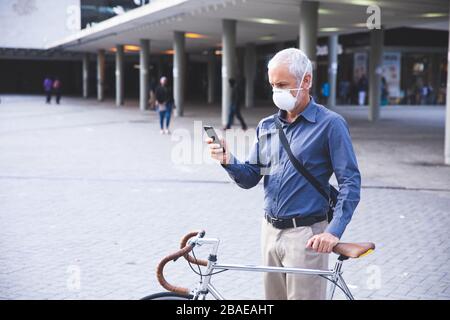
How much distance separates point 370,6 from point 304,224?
1999 centimetres

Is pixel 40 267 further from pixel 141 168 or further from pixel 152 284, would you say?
pixel 141 168

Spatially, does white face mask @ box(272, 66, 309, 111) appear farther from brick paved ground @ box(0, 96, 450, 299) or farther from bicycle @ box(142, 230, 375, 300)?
brick paved ground @ box(0, 96, 450, 299)

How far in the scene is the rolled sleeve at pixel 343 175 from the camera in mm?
3131

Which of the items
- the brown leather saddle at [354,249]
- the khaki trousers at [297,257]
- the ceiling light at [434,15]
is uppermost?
the ceiling light at [434,15]

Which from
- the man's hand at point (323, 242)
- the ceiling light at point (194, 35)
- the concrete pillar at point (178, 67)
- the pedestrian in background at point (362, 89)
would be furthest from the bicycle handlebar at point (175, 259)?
the pedestrian in background at point (362, 89)

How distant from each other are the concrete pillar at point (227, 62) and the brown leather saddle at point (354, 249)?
23.9 meters

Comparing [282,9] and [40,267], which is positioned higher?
[282,9]

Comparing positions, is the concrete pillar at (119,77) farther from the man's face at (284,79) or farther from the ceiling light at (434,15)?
the man's face at (284,79)

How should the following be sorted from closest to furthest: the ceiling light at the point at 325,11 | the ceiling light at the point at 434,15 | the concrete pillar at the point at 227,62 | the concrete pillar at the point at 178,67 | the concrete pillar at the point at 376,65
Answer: the ceiling light at the point at 325,11
the ceiling light at the point at 434,15
the concrete pillar at the point at 227,62
the concrete pillar at the point at 376,65
the concrete pillar at the point at 178,67

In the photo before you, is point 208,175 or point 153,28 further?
point 153,28

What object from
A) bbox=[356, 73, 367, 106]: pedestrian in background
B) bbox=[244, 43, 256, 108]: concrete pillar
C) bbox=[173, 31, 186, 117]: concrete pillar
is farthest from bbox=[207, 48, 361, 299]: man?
bbox=[244, 43, 256, 108]: concrete pillar

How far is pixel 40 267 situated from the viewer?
650 centimetres

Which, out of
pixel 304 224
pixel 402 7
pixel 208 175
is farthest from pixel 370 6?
pixel 304 224
